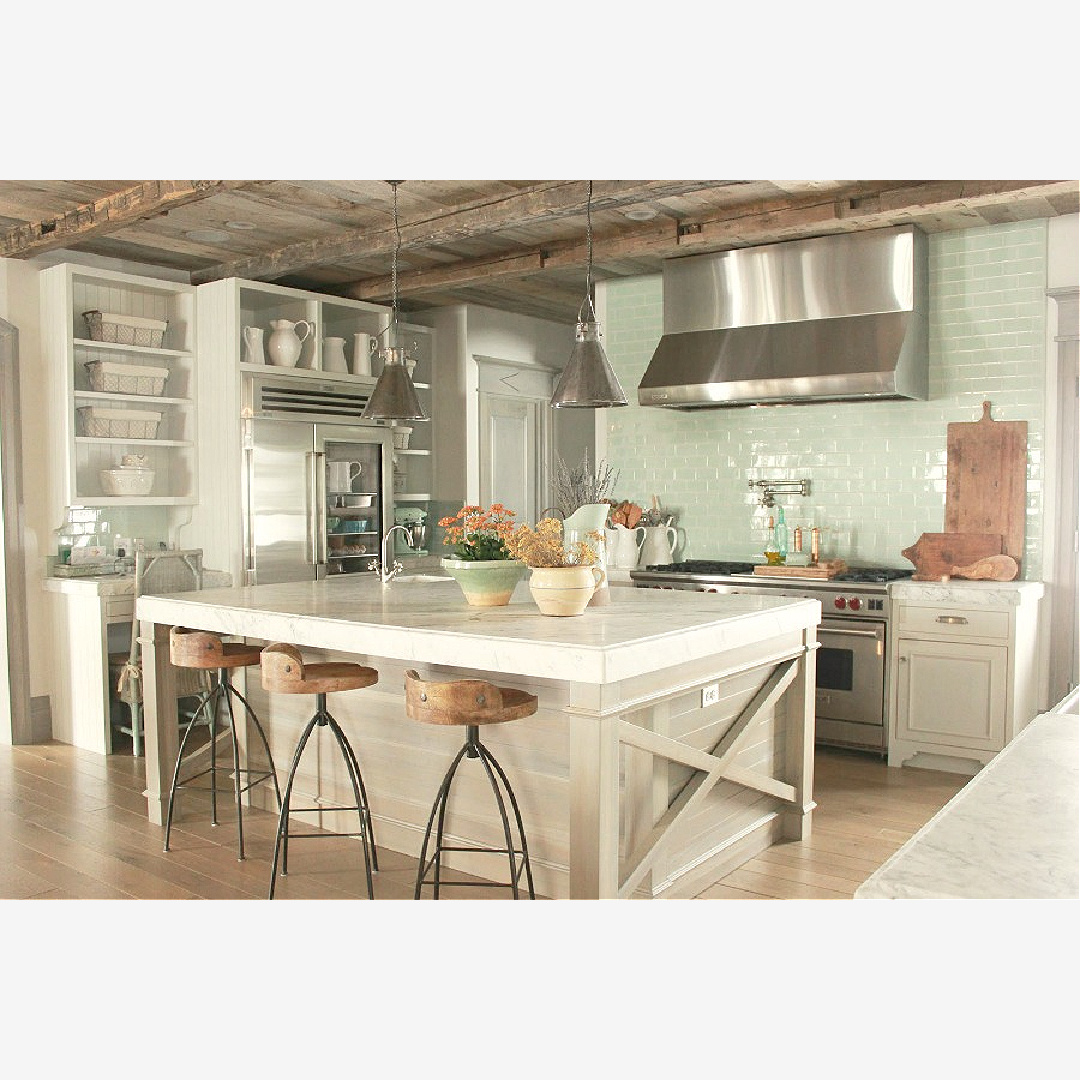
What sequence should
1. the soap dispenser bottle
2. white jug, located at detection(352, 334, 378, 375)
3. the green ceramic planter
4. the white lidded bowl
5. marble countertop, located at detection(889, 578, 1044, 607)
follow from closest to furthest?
the green ceramic planter < marble countertop, located at detection(889, 578, 1044, 607) < the white lidded bowl < the soap dispenser bottle < white jug, located at detection(352, 334, 378, 375)

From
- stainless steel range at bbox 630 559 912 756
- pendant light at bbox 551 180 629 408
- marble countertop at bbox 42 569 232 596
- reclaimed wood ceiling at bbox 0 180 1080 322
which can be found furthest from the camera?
marble countertop at bbox 42 569 232 596

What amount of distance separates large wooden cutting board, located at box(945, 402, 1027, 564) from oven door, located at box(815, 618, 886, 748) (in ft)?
3.03

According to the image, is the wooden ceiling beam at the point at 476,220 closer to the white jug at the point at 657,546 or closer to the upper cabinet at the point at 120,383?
the upper cabinet at the point at 120,383

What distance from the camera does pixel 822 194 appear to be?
5273 millimetres

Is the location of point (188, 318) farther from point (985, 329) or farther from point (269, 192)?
point (985, 329)

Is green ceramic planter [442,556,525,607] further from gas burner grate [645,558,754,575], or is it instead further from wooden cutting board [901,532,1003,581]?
wooden cutting board [901,532,1003,581]

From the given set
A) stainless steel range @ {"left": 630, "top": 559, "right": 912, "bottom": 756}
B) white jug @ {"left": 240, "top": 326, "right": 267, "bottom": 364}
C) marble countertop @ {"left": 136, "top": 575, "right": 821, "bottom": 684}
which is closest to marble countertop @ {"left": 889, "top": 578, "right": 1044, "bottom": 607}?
stainless steel range @ {"left": 630, "top": 559, "right": 912, "bottom": 756}

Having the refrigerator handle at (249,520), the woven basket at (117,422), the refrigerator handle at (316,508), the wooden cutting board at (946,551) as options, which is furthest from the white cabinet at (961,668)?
the woven basket at (117,422)

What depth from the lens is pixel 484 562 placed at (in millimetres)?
3877

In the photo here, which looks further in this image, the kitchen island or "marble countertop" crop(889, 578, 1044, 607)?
"marble countertop" crop(889, 578, 1044, 607)

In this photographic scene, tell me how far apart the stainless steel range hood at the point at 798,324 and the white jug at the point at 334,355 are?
208 cm

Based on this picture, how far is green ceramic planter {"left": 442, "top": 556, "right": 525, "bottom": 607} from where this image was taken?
12.7ft

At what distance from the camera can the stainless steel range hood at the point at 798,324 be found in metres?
5.76

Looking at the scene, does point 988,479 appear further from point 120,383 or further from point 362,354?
point 120,383
